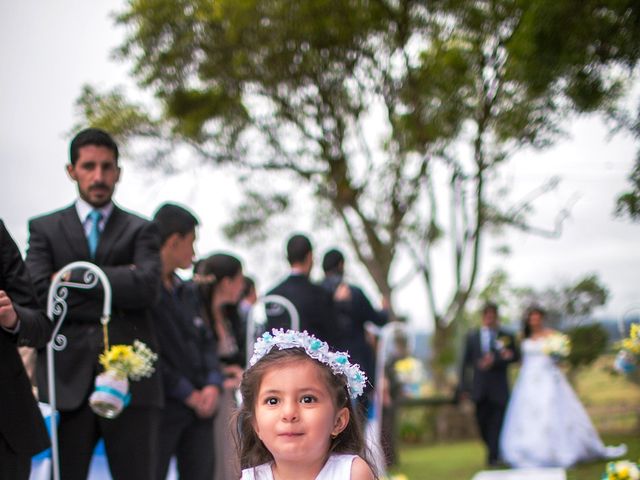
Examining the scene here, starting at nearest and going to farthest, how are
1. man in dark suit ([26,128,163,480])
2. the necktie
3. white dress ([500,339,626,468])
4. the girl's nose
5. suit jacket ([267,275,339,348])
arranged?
the girl's nose, man in dark suit ([26,128,163,480]), the necktie, suit jacket ([267,275,339,348]), white dress ([500,339,626,468])

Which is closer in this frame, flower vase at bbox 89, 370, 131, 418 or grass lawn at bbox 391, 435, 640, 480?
flower vase at bbox 89, 370, 131, 418

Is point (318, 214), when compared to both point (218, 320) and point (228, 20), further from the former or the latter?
point (218, 320)

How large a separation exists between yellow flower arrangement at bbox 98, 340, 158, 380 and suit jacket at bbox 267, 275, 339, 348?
8.47ft

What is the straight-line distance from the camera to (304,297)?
262 inches

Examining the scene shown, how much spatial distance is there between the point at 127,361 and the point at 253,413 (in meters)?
1.02

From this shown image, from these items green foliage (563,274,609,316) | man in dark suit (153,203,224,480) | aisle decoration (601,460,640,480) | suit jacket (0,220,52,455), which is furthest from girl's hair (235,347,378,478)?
green foliage (563,274,609,316)

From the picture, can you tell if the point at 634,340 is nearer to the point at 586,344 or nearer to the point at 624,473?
the point at 624,473

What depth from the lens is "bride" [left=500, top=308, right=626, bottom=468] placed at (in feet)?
34.1

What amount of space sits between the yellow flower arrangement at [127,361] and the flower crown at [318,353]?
983 mm

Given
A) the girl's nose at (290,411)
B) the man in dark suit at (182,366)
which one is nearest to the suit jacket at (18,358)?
the girl's nose at (290,411)

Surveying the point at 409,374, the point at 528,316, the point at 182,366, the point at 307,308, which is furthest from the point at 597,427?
the point at 182,366

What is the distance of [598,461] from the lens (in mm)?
10031

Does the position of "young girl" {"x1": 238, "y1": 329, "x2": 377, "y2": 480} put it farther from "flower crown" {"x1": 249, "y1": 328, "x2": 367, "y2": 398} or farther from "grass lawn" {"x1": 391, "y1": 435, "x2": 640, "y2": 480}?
"grass lawn" {"x1": 391, "y1": 435, "x2": 640, "y2": 480}

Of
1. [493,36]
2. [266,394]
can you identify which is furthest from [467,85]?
[266,394]
